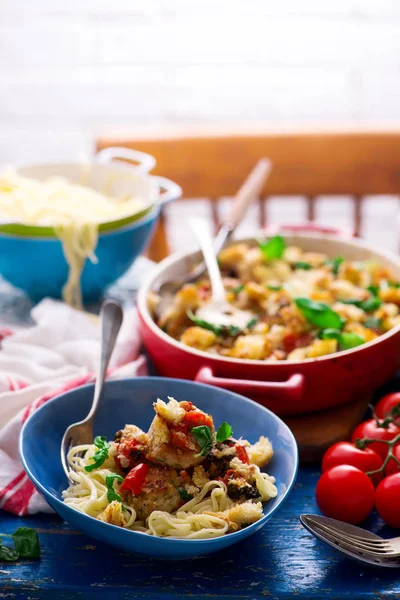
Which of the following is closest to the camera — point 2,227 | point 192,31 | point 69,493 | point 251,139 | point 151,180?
point 69,493

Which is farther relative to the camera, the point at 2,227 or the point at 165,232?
the point at 165,232

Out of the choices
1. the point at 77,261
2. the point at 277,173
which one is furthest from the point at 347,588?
the point at 277,173

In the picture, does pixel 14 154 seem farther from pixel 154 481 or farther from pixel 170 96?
pixel 154 481

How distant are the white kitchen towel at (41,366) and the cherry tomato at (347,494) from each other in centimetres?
54

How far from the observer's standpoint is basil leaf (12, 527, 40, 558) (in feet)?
4.69

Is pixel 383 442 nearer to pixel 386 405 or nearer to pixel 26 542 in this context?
pixel 386 405

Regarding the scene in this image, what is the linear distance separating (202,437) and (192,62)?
3.41m

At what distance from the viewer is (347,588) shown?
134 cm

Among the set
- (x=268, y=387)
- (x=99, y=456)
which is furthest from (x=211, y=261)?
(x=99, y=456)

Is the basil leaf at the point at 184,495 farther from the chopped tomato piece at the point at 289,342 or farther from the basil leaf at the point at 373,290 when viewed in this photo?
the basil leaf at the point at 373,290

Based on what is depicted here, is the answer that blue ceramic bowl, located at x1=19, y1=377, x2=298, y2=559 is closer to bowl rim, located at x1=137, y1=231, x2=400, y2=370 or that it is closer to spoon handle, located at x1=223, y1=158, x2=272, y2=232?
bowl rim, located at x1=137, y1=231, x2=400, y2=370

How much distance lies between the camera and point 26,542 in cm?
144

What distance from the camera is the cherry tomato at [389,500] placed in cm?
146

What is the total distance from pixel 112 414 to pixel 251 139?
1.67 metres
